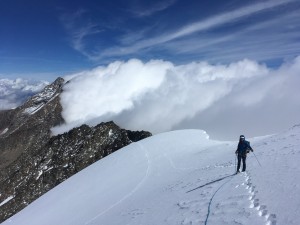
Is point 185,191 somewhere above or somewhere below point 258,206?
above

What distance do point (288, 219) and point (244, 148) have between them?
1172 centimetres

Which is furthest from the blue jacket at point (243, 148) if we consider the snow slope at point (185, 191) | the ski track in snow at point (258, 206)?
the ski track in snow at point (258, 206)

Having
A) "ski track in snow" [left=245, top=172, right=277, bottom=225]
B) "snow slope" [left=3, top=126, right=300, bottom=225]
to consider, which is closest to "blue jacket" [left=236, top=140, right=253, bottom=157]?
"snow slope" [left=3, top=126, right=300, bottom=225]

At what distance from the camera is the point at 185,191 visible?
22.3 m

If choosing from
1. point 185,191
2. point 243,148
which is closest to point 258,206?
point 185,191

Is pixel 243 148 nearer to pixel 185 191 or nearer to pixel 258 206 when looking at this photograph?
pixel 185 191

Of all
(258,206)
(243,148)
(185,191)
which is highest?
(243,148)

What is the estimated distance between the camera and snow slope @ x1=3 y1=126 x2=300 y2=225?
14.7 m

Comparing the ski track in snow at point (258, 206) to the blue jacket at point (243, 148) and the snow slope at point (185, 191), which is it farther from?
the blue jacket at point (243, 148)

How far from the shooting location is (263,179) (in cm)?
1834

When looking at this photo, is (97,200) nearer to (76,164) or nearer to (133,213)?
(133,213)

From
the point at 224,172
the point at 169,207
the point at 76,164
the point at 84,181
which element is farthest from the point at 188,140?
the point at 76,164

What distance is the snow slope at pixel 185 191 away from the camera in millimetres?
14688

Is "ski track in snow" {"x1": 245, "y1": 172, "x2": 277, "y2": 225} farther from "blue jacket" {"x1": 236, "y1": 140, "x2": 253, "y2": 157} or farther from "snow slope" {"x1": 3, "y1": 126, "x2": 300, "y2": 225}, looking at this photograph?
"blue jacket" {"x1": 236, "y1": 140, "x2": 253, "y2": 157}
